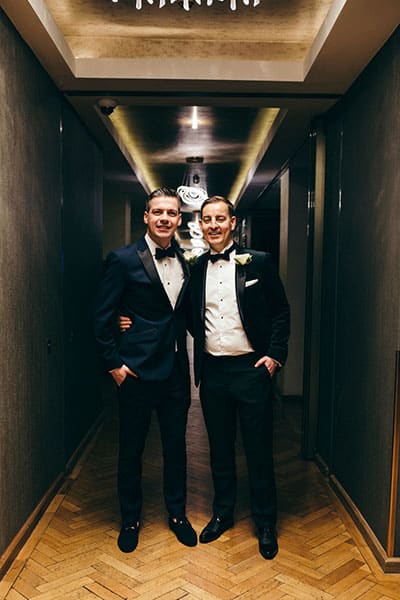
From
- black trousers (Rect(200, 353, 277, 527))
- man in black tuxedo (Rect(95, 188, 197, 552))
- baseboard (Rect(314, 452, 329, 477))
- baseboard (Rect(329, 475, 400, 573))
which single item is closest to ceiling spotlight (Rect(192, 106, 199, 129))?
man in black tuxedo (Rect(95, 188, 197, 552))

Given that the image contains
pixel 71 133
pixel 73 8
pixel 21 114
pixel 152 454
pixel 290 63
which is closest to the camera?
pixel 21 114

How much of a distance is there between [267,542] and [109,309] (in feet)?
4.73

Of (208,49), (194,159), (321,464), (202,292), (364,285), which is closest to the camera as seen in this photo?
(202,292)

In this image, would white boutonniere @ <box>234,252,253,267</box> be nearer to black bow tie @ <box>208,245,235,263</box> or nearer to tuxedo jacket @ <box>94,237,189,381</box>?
black bow tie @ <box>208,245,235,263</box>

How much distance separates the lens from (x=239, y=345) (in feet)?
9.08

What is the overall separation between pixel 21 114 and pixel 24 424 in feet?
5.30

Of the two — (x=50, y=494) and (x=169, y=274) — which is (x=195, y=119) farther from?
(x=50, y=494)

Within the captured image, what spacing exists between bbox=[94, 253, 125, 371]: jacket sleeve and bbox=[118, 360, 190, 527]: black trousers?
159 mm

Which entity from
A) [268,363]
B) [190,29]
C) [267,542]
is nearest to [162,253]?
[268,363]

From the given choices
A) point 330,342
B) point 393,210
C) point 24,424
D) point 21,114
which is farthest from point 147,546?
point 21,114

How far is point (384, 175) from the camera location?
270 cm

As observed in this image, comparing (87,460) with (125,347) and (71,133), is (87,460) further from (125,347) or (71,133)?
(71,133)

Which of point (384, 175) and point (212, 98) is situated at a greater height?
point (212, 98)

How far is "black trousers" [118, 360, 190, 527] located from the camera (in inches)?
111
